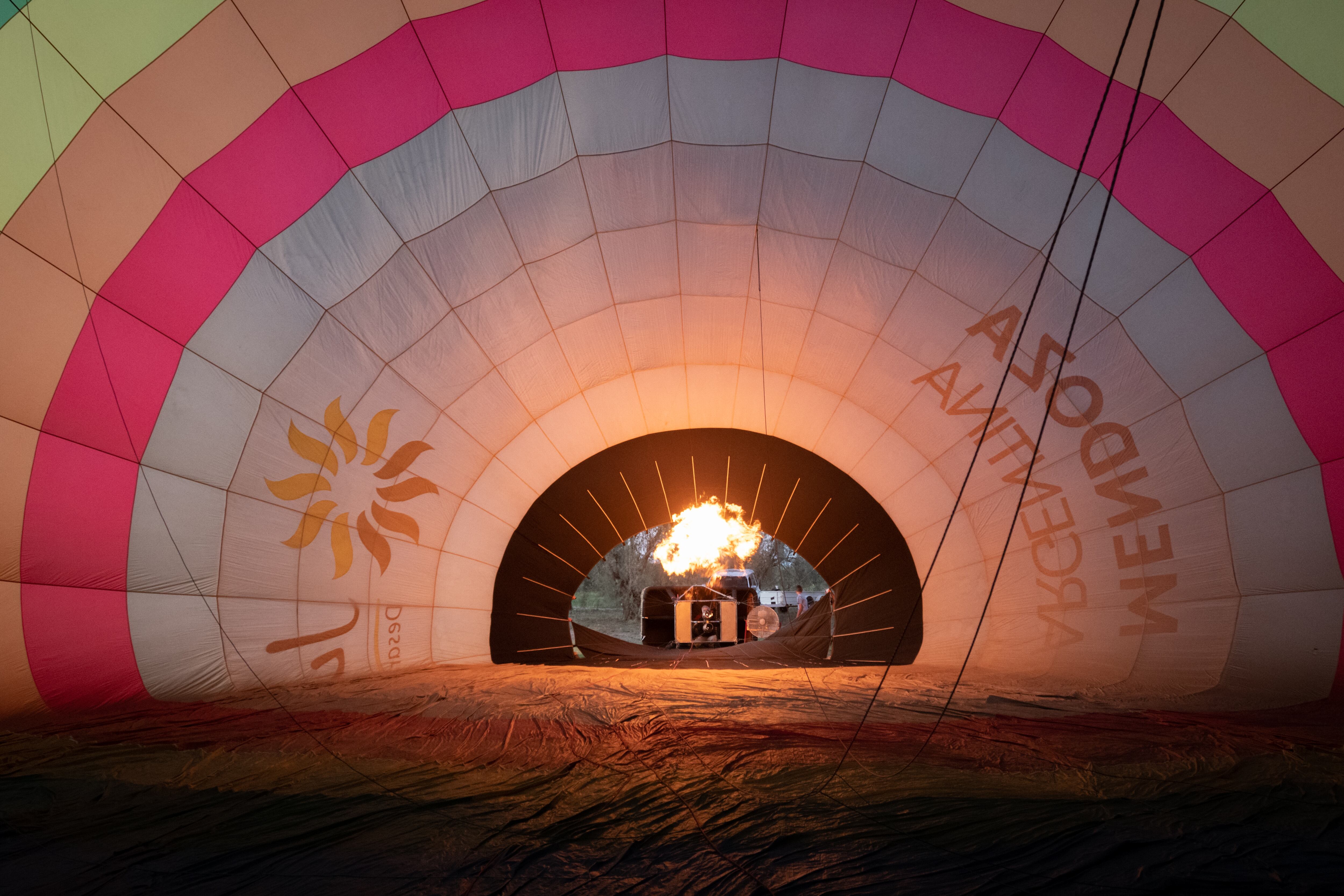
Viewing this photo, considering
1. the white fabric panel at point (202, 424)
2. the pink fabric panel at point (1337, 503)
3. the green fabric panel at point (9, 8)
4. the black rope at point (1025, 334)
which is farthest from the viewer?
the white fabric panel at point (202, 424)

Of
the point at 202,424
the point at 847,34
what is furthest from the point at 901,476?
the point at 202,424

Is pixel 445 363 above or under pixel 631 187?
under

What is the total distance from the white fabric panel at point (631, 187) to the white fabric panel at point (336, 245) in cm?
139

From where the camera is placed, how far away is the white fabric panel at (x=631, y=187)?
16.3ft

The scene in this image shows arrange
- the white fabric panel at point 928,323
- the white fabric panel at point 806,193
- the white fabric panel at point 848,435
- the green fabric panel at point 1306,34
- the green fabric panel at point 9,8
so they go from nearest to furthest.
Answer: the green fabric panel at point 9,8, the green fabric panel at point 1306,34, the white fabric panel at point 806,193, the white fabric panel at point 928,323, the white fabric panel at point 848,435

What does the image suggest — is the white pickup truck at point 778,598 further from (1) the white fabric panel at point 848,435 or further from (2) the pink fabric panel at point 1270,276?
(2) the pink fabric panel at point 1270,276

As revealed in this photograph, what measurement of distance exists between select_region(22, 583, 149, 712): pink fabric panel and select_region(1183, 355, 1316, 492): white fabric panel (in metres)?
6.90

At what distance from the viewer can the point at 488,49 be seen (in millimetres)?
4348

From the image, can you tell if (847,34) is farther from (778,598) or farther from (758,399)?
(778,598)

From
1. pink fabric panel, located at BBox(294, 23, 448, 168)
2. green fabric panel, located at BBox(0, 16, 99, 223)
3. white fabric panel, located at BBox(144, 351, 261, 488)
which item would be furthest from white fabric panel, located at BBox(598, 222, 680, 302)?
green fabric panel, located at BBox(0, 16, 99, 223)

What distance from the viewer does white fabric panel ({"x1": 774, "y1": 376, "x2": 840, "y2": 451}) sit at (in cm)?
659

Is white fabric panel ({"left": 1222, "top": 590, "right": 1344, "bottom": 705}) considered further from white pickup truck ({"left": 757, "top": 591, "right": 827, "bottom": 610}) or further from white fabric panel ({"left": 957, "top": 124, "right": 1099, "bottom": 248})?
white pickup truck ({"left": 757, "top": 591, "right": 827, "bottom": 610})

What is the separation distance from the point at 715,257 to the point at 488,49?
2.11 m

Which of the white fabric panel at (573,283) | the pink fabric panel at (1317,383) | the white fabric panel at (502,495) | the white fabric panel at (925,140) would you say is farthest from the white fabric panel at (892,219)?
the white fabric panel at (502,495)
